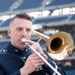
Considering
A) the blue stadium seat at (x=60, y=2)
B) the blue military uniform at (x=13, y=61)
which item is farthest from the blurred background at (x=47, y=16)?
the blue military uniform at (x=13, y=61)

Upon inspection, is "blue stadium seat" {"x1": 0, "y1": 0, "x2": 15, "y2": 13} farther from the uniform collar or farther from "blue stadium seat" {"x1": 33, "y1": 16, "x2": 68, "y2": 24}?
the uniform collar

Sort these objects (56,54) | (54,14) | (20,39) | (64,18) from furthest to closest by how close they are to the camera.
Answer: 1. (54,14)
2. (64,18)
3. (56,54)
4. (20,39)

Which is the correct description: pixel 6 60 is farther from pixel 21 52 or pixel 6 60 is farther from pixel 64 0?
pixel 64 0

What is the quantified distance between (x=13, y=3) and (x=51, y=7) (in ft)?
17.5

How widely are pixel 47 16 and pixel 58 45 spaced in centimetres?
2494

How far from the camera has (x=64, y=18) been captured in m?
25.6

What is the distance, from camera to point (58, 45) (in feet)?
8.95

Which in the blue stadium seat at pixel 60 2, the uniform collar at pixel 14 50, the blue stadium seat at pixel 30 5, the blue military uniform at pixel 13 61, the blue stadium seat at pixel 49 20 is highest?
the blue stadium seat at pixel 30 5

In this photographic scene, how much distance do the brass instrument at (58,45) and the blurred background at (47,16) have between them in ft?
65.9

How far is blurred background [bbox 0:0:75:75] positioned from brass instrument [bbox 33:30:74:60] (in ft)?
65.9

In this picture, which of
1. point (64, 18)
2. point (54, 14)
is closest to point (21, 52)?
point (64, 18)

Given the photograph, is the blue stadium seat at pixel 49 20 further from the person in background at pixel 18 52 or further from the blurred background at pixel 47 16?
the person in background at pixel 18 52

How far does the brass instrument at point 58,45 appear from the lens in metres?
2.57

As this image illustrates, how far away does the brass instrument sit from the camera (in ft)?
8.45
